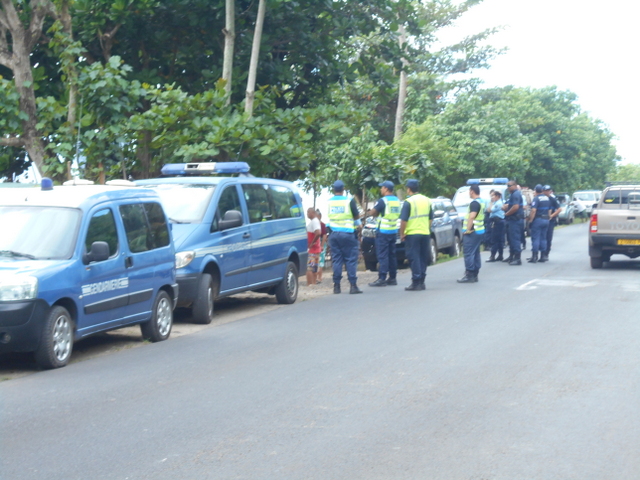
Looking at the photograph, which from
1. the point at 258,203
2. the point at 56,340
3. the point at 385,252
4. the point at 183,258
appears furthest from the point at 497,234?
the point at 56,340

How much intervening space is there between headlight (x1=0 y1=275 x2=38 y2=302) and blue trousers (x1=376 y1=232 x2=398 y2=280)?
29.3 feet

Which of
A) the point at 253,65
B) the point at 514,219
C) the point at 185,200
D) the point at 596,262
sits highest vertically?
the point at 253,65

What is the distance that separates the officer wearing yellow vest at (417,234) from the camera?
15.5 meters

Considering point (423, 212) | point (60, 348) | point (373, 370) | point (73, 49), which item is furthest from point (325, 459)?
point (73, 49)

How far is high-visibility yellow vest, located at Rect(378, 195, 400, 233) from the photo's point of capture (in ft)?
53.0

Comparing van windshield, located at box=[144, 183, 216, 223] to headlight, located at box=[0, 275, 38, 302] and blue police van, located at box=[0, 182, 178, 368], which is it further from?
headlight, located at box=[0, 275, 38, 302]

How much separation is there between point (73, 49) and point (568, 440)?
1210 cm

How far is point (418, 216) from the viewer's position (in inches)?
612

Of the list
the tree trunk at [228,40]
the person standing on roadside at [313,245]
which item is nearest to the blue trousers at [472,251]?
the person standing on roadside at [313,245]

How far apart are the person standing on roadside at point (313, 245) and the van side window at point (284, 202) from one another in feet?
7.83

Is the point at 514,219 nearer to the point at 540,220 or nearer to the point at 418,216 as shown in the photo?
the point at 540,220

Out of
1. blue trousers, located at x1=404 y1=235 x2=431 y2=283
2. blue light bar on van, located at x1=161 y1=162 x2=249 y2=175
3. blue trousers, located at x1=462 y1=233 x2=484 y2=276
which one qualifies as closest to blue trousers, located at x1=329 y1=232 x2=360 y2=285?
blue trousers, located at x1=404 y1=235 x2=431 y2=283

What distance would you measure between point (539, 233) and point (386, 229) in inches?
239

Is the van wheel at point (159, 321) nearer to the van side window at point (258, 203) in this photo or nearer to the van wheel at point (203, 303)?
the van wheel at point (203, 303)
